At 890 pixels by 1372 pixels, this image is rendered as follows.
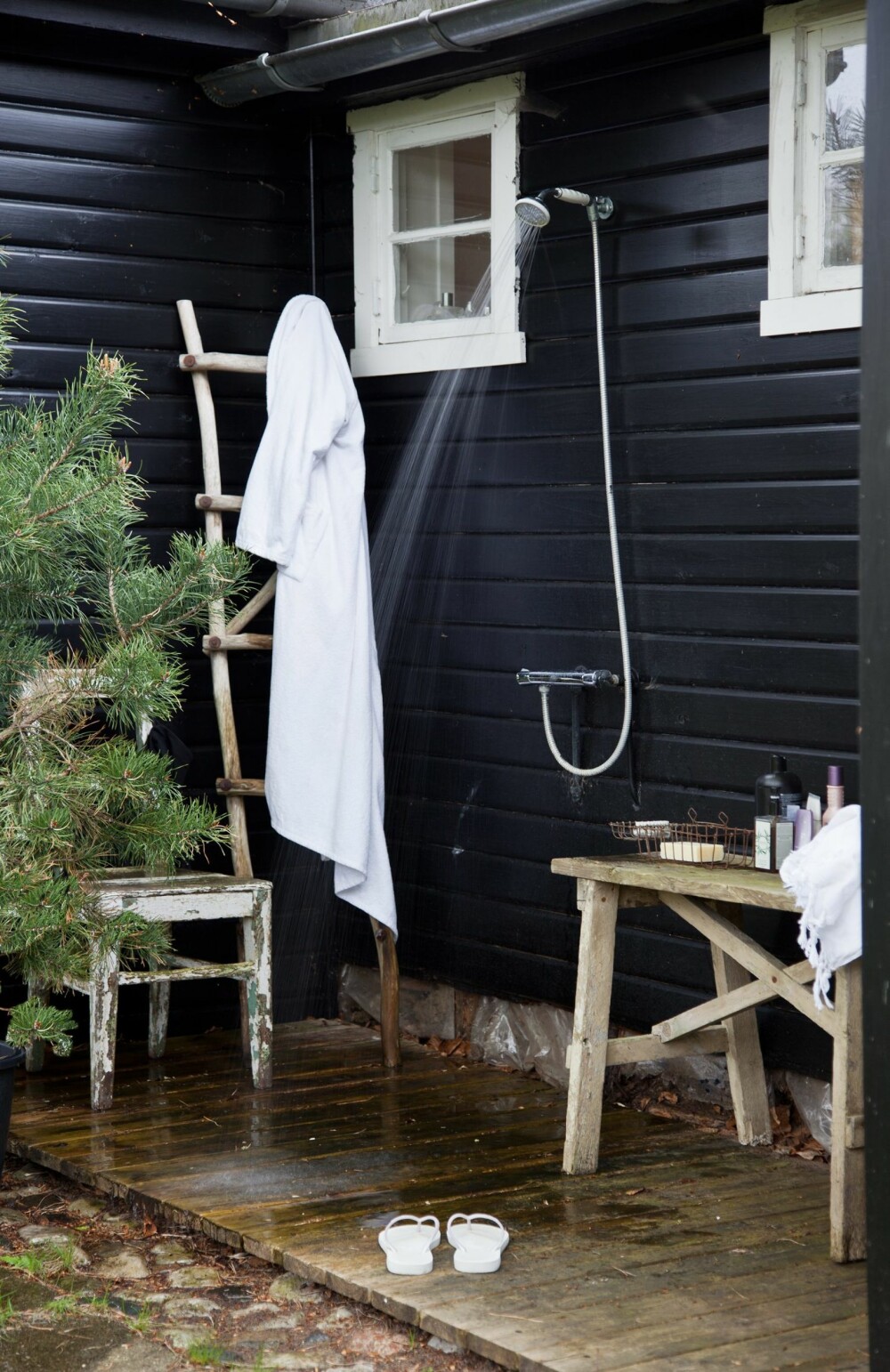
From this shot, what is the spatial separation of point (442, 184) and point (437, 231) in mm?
142

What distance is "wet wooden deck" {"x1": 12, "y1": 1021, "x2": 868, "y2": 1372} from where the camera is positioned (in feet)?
8.67

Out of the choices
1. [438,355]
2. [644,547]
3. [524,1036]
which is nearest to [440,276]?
[438,355]

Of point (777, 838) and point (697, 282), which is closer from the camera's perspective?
point (777, 838)

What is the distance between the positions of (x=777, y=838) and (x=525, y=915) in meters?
1.18

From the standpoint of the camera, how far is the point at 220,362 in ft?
14.8

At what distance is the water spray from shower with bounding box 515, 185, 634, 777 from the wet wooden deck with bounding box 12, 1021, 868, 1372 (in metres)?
0.89

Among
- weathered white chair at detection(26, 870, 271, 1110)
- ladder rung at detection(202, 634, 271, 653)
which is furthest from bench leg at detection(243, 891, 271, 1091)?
ladder rung at detection(202, 634, 271, 653)

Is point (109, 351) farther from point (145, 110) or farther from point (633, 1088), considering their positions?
point (633, 1088)

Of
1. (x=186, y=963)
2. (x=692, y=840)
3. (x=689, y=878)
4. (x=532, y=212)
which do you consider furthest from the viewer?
(x=186, y=963)

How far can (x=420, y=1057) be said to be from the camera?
4.47m

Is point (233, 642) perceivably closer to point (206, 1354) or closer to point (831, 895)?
point (831, 895)

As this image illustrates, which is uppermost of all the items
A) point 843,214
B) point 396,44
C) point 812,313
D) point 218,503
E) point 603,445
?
point 396,44

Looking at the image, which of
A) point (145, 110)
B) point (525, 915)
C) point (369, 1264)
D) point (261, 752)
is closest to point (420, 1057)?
point (525, 915)

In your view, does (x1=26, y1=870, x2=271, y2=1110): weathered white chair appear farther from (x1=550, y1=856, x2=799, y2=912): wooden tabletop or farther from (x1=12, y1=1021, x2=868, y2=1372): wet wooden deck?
(x1=550, y1=856, x2=799, y2=912): wooden tabletop
